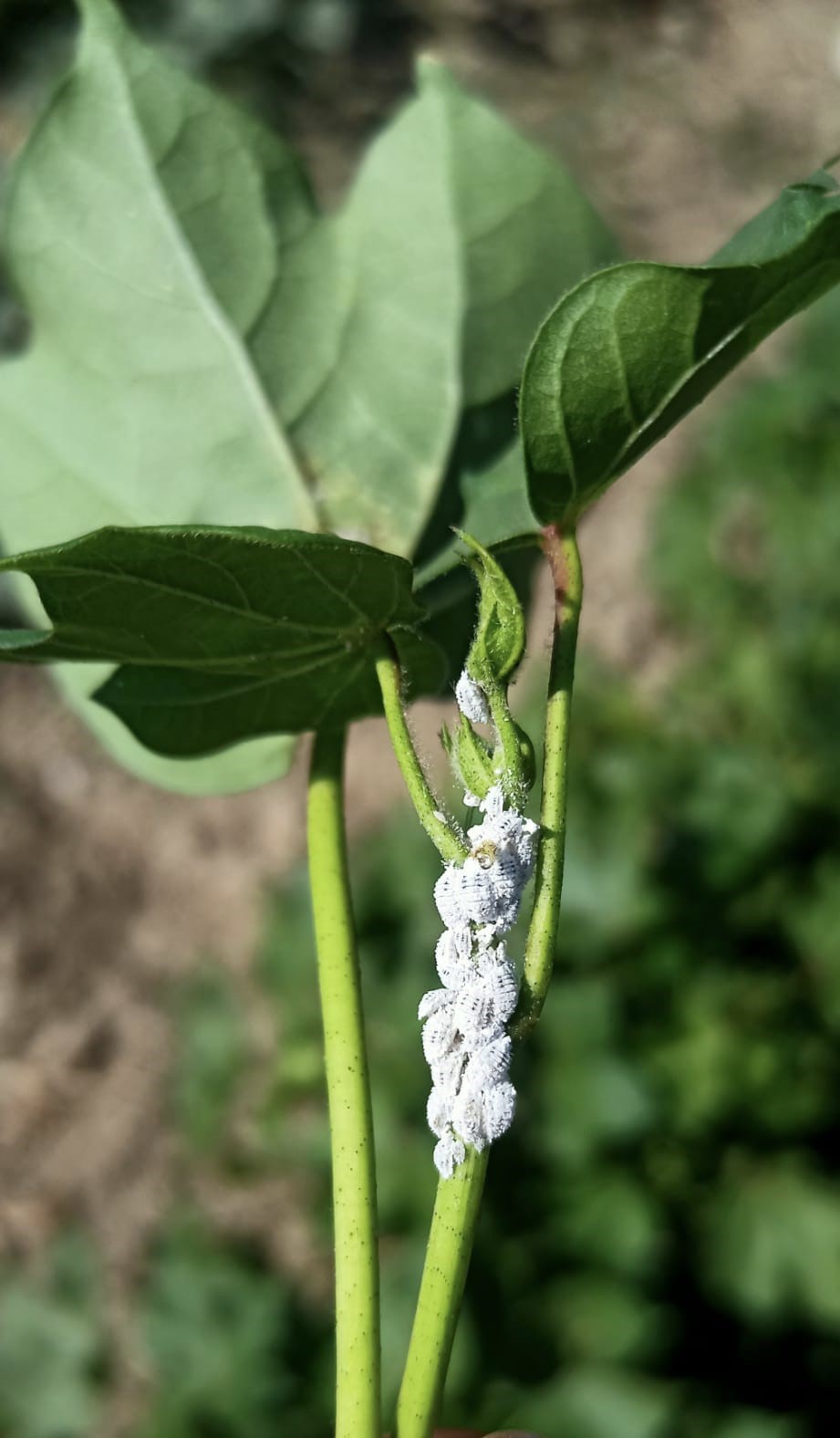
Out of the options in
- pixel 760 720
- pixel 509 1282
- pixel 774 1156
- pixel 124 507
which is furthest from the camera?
pixel 760 720

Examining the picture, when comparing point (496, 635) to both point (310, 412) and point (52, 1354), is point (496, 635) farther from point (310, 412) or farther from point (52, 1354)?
point (52, 1354)

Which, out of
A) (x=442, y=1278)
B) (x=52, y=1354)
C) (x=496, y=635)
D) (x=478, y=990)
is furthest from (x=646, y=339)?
(x=52, y=1354)

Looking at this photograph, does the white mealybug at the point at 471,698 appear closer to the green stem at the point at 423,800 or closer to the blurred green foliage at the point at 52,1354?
the green stem at the point at 423,800

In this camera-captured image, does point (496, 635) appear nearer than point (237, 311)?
Yes

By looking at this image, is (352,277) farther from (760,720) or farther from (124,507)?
(760,720)

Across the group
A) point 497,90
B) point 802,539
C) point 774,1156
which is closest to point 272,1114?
point 774,1156

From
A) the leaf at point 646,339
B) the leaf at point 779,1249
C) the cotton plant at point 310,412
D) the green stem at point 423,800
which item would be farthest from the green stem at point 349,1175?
the leaf at point 779,1249

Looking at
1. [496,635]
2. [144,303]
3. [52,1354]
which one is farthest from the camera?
[52,1354]
